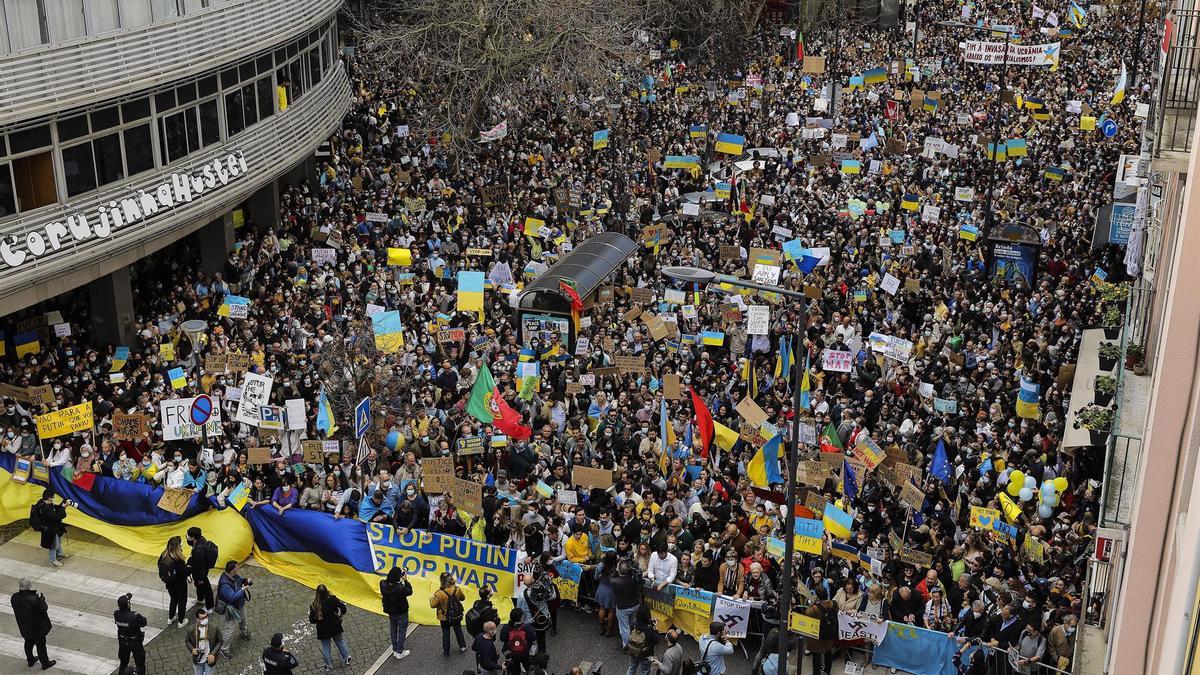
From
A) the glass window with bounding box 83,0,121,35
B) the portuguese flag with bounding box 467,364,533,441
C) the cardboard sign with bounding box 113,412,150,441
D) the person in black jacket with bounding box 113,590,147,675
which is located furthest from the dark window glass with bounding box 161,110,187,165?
the person in black jacket with bounding box 113,590,147,675

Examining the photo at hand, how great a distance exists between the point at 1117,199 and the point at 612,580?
18138 millimetres

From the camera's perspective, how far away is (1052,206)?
32.3 metres

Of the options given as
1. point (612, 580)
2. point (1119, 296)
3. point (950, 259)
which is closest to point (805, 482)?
point (612, 580)

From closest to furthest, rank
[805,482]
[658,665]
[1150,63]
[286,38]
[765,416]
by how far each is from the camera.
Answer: [658,665]
[805,482]
[765,416]
[286,38]
[1150,63]

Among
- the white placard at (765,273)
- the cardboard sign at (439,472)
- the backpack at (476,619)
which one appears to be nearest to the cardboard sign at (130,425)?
the cardboard sign at (439,472)

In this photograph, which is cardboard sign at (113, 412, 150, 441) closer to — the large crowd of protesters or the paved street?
the large crowd of protesters

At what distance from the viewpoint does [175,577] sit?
18.0 metres

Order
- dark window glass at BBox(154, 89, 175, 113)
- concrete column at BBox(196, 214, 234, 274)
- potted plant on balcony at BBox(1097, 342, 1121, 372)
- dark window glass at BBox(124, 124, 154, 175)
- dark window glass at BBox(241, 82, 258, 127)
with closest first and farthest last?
potted plant on balcony at BBox(1097, 342, 1121, 372)
dark window glass at BBox(124, 124, 154, 175)
dark window glass at BBox(154, 89, 175, 113)
dark window glass at BBox(241, 82, 258, 127)
concrete column at BBox(196, 214, 234, 274)

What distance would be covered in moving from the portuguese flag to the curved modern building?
7926 millimetres

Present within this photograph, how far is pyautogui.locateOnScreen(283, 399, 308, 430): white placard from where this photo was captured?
2123cm

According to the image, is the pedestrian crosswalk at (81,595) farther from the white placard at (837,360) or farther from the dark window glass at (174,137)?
the white placard at (837,360)

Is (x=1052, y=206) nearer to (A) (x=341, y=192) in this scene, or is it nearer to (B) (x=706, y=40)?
(A) (x=341, y=192)

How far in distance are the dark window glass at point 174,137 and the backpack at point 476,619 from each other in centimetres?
1399

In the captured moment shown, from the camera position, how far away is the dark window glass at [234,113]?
29.4m
